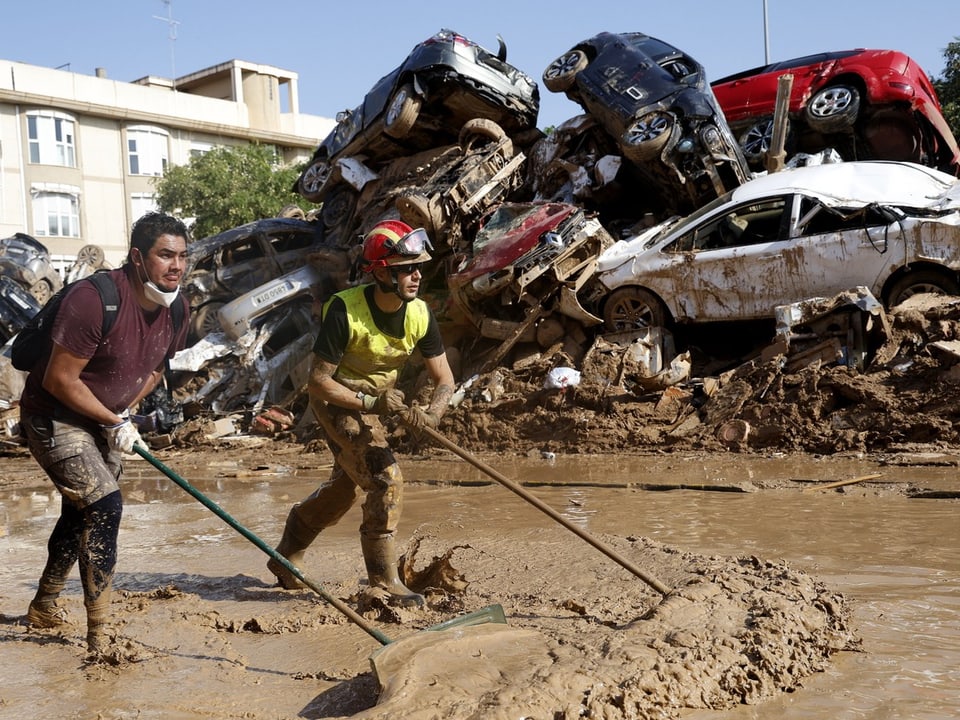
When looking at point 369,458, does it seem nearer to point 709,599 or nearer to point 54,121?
point 709,599

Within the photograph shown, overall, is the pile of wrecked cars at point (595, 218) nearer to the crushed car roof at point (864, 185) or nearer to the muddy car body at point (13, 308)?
the crushed car roof at point (864, 185)

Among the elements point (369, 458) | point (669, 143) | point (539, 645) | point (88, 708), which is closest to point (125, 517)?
point (369, 458)

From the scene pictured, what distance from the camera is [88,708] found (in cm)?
381

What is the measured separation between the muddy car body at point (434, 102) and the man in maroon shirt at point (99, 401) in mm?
9744

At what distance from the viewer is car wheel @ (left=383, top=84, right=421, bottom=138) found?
13.8 metres

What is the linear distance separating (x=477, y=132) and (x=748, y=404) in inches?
221

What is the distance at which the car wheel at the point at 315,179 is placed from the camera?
15.2 metres

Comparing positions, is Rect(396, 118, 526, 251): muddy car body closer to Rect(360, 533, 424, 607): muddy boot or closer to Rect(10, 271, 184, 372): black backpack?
Rect(360, 533, 424, 607): muddy boot

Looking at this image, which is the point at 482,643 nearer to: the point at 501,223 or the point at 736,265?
the point at 736,265

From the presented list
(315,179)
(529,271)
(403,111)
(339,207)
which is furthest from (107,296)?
(315,179)

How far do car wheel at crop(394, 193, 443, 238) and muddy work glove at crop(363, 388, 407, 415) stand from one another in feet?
22.9

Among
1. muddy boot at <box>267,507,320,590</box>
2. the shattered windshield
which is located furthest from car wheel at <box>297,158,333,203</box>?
muddy boot at <box>267,507,320,590</box>

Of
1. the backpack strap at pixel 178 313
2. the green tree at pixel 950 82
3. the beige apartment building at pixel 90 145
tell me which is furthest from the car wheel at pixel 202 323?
the beige apartment building at pixel 90 145

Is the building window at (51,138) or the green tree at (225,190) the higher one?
the building window at (51,138)
